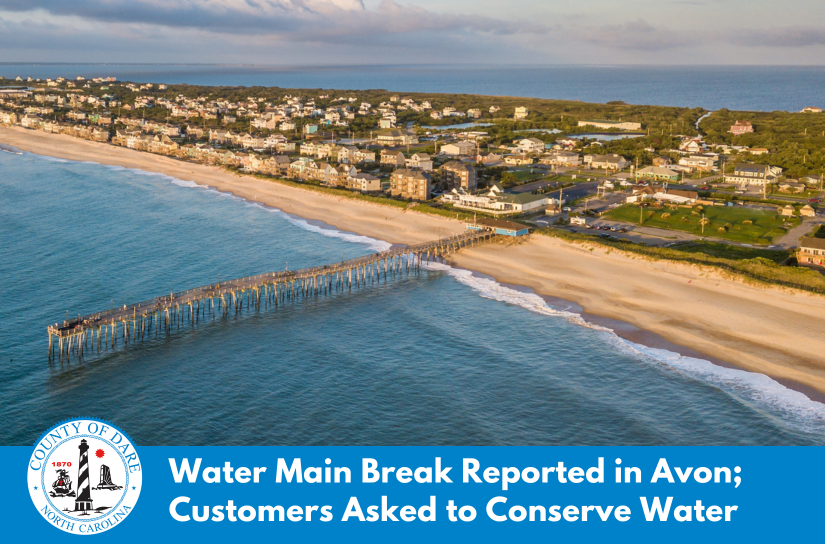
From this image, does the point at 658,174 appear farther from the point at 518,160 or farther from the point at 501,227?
the point at 501,227

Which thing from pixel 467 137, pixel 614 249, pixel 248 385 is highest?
pixel 467 137

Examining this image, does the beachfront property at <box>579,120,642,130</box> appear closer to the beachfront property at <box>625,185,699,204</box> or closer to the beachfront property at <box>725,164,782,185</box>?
the beachfront property at <box>725,164,782,185</box>

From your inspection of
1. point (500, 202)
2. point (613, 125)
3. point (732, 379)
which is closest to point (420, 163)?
point (500, 202)

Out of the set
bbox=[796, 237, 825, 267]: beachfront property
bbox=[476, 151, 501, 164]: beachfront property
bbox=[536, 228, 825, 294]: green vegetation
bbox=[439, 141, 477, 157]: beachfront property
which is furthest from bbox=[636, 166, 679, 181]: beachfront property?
bbox=[796, 237, 825, 267]: beachfront property

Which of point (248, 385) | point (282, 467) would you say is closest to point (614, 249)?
point (248, 385)

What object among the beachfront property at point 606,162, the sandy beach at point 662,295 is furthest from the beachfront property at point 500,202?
the beachfront property at point 606,162

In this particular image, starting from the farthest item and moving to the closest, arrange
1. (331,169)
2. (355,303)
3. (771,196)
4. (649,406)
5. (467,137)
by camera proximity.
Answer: (467,137), (331,169), (771,196), (355,303), (649,406)

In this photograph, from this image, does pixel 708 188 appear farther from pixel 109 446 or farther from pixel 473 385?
pixel 109 446
